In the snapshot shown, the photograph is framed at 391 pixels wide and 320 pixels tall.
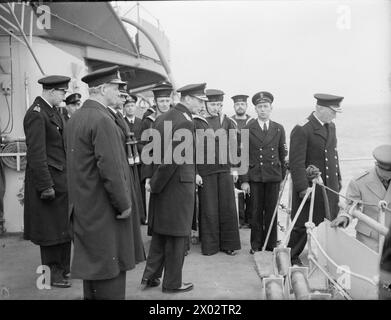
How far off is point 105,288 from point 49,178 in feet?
4.09

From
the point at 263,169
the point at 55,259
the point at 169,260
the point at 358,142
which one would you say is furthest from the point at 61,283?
the point at 358,142

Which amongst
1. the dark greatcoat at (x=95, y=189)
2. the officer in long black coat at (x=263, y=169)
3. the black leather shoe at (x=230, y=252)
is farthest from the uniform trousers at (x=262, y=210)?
the dark greatcoat at (x=95, y=189)

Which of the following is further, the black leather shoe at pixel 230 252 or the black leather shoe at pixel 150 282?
the black leather shoe at pixel 230 252

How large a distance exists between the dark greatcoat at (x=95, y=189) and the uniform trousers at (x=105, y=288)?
113 millimetres

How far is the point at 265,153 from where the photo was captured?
198 inches

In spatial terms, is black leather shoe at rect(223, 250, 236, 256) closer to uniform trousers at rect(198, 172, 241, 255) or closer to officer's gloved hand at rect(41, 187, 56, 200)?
uniform trousers at rect(198, 172, 241, 255)

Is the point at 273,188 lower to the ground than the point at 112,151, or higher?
lower

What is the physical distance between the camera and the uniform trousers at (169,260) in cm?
377

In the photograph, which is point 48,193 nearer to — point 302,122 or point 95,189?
point 95,189

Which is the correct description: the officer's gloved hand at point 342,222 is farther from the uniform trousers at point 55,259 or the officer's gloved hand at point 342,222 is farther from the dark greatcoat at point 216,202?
the uniform trousers at point 55,259

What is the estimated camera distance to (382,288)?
1.93 m

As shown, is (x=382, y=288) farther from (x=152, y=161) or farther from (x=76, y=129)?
(x=152, y=161)
